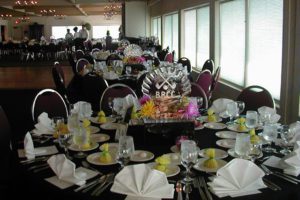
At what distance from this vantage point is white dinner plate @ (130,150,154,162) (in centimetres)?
211

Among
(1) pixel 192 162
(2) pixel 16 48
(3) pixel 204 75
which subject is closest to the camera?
(1) pixel 192 162

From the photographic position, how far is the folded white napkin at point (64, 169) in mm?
1821

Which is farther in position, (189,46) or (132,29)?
(132,29)

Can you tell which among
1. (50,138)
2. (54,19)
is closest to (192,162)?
(50,138)

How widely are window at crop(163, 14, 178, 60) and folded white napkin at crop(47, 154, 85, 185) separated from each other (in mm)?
10046

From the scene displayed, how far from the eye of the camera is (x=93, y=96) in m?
4.89

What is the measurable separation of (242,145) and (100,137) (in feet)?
3.22

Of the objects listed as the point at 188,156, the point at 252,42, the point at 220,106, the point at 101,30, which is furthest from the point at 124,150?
the point at 101,30

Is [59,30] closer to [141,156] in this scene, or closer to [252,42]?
[252,42]

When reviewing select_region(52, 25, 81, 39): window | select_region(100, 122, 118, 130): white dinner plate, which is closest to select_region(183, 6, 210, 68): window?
select_region(100, 122, 118, 130): white dinner plate

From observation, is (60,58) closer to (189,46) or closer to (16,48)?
(16,48)

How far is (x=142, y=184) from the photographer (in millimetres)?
1727

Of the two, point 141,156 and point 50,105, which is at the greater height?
point 50,105

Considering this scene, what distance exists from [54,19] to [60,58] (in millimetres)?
14013
